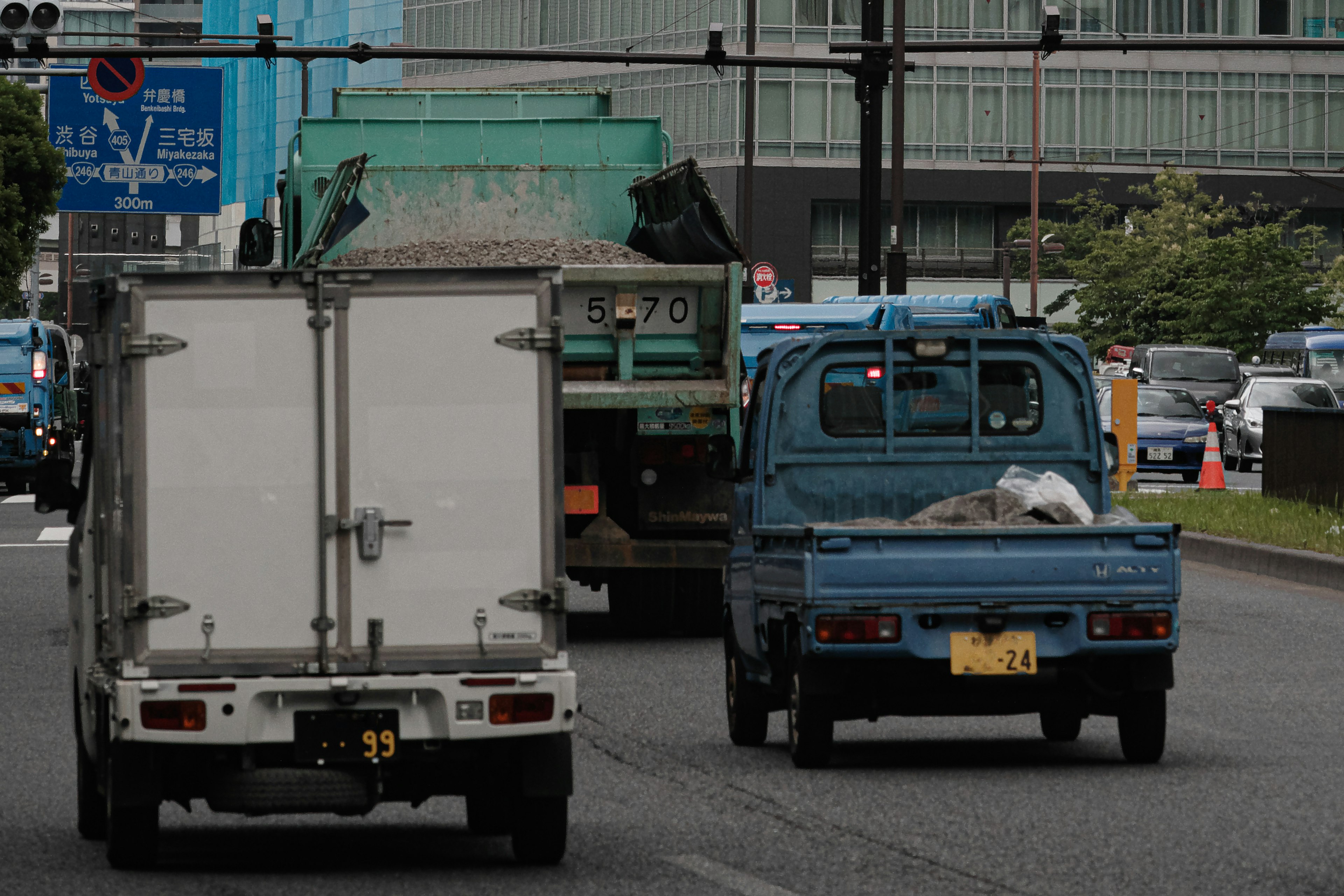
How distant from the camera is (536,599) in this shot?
7449mm

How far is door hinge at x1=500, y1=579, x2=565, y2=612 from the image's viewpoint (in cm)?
745

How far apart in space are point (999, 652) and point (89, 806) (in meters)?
3.76

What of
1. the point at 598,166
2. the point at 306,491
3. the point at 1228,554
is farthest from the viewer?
the point at 1228,554

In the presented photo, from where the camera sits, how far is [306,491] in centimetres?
743

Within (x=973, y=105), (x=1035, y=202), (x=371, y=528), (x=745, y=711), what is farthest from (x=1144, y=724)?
(x=973, y=105)

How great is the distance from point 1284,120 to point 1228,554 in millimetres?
65238

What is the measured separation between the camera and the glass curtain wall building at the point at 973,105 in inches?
3120

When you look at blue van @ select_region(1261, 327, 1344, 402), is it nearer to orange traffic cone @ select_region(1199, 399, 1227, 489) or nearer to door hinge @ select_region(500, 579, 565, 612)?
orange traffic cone @ select_region(1199, 399, 1227, 489)

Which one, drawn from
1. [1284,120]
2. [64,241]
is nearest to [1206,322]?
[1284,120]

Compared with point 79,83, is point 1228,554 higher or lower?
lower

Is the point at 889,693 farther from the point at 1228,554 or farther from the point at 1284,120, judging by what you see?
the point at 1284,120

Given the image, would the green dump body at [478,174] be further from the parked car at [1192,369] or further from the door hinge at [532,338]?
the parked car at [1192,369]

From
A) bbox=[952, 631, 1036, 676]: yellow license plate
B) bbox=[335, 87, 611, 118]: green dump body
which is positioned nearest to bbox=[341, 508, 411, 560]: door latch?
bbox=[952, 631, 1036, 676]: yellow license plate

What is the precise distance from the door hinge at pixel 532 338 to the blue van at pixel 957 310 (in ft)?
41.5
